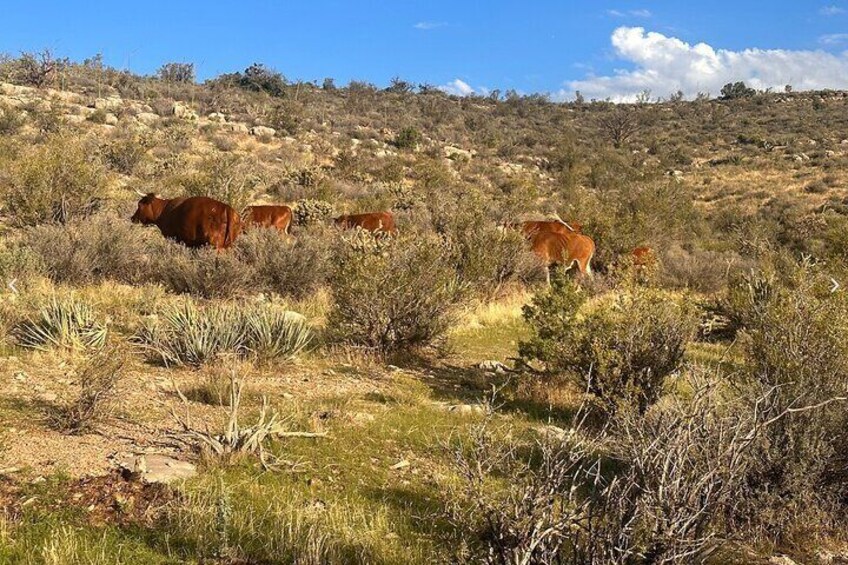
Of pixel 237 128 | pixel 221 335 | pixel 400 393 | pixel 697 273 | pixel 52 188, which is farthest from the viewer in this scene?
pixel 237 128

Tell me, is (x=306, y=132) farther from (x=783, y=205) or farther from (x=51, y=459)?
(x=51, y=459)

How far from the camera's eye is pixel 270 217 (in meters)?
14.7

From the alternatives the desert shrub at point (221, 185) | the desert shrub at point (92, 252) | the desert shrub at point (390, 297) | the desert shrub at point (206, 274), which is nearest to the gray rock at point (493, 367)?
the desert shrub at point (390, 297)

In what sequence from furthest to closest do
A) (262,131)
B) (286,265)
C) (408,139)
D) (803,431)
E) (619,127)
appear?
1. (619,127)
2. (408,139)
3. (262,131)
4. (286,265)
5. (803,431)

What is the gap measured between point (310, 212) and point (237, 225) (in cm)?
663

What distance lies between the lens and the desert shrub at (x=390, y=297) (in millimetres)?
8258

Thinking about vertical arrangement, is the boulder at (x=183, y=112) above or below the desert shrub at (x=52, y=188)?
above

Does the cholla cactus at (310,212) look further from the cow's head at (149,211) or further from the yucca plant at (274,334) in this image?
the yucca plant at (274,334)

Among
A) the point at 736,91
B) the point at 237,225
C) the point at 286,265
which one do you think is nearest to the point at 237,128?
the point at 237,225

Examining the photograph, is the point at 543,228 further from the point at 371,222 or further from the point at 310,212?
the point at 310,212

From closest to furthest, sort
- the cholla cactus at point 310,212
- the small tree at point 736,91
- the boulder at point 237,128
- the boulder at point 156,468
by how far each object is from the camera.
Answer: the boulder at point 156,468, the cholla cactus at point 310,212, the boulder at point 237,128, the small tree at point 736,91

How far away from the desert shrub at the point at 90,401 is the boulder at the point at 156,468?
2.37 ft

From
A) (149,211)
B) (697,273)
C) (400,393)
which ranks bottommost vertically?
(400,393)

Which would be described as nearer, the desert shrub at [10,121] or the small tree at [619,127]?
the desert shrub at [10,121]
